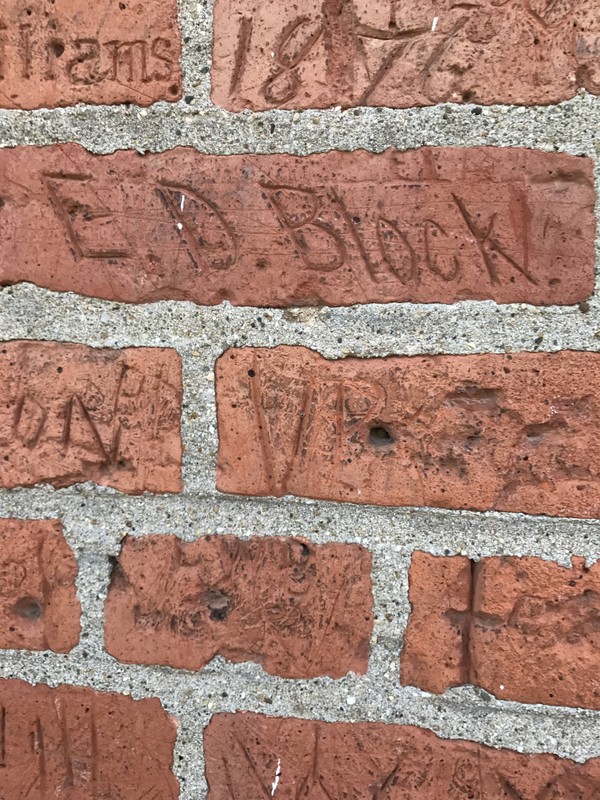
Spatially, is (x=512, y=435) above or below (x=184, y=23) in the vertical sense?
below

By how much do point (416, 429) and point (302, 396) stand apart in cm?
9

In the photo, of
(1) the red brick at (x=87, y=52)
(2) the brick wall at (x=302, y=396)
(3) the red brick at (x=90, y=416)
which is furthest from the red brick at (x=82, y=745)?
(1) the red brick at (x=87, y=52)

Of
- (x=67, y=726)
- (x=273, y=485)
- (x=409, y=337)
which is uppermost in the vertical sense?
(x=409, y=337)

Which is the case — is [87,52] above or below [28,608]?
above

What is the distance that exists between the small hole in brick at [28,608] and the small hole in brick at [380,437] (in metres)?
0.30

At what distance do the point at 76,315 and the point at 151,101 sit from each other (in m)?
0.17

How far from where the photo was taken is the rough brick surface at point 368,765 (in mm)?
475

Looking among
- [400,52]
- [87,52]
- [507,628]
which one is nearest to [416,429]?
[507,628]

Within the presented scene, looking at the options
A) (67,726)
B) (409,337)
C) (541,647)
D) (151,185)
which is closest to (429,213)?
(409,337)

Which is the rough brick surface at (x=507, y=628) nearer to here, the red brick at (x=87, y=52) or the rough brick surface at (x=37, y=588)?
the rough brick surface at (x=37, y=588)

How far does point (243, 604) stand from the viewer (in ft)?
1.66

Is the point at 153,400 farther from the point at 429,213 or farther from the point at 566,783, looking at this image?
the point at 566,783

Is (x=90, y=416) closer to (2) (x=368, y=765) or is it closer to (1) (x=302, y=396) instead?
(1) (x=302, y=396)

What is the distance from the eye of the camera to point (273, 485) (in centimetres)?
49
